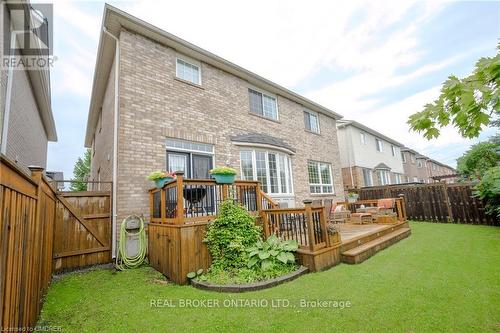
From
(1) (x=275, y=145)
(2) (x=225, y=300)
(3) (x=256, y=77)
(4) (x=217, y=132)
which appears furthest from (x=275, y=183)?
(2) (x=225, y=300)

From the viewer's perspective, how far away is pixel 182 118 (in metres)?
7.59

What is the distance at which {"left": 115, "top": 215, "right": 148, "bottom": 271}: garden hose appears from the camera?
577 cm

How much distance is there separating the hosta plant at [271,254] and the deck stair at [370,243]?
4.24ft

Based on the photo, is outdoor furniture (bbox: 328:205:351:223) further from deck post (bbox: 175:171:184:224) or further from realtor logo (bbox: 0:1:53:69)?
Result: realtor logo (bbox: 0:1:53:69)

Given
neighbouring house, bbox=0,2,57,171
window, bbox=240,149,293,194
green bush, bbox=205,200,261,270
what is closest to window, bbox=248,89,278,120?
window, bbox=240,149,293,194

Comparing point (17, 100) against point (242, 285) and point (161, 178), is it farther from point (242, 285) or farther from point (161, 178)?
point (242, 285)

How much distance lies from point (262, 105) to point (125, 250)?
8025 mm

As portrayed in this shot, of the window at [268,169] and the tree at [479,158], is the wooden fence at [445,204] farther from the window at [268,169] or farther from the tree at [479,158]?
the tree at [479,158]

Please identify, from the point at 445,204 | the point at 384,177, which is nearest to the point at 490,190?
the point at 445,204

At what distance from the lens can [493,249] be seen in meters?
5.56

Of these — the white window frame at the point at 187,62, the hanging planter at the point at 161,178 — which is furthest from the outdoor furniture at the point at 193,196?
the white window frame at the point at 187,62

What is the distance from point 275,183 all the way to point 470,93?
8.20 m

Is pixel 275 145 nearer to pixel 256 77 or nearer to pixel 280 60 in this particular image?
pixel 256 77

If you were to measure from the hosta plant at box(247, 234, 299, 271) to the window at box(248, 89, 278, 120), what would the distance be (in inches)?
259
